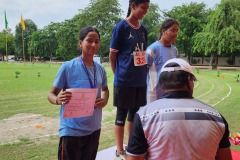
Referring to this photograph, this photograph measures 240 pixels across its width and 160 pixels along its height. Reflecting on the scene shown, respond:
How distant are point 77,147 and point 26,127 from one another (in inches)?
140

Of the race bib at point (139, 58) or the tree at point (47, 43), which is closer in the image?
the race bib at point (139, 58)

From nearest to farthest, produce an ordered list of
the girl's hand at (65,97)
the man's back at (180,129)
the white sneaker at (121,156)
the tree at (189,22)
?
the man's back at (180,129)
the girl's hand at (65,97)
the white sneaker at (121,156)
the tree at (189,22)

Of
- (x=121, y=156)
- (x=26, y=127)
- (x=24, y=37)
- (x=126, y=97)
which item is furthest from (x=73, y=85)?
(x=24, y=37)

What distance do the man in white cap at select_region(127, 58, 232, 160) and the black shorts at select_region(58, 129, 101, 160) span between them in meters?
0.82

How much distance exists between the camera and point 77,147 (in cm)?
232

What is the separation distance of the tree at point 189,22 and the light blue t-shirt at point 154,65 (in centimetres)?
3753

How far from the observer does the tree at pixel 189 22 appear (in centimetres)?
4009

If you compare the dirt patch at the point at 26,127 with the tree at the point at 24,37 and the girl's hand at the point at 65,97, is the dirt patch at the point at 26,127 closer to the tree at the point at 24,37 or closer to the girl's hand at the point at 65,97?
the girl's hand at the point at 65,97

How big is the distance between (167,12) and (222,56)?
12874 millimetres

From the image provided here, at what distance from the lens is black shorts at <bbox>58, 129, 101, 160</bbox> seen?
2275 mm

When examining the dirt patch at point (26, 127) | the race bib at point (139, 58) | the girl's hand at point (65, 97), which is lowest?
the dirt patch at point (26, 127)

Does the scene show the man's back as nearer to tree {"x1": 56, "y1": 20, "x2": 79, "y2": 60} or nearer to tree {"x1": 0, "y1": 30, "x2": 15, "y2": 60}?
tree {"x1": 56, "y1": 20, "x2": 79, "y2": 60}

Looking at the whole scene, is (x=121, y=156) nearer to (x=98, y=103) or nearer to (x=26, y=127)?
(x=98, y=103)

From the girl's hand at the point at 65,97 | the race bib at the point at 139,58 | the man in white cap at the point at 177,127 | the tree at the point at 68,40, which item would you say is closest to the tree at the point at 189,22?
the tree at the point at 68,40
